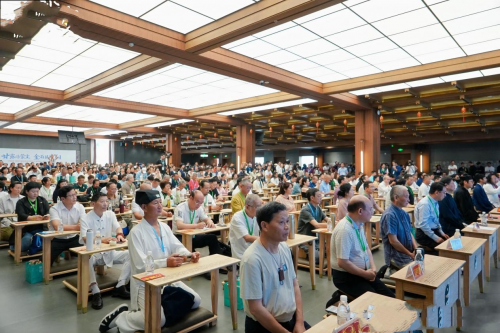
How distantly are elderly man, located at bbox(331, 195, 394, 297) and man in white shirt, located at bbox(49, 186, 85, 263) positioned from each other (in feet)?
11.9

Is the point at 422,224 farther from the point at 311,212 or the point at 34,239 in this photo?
the point at 34,239

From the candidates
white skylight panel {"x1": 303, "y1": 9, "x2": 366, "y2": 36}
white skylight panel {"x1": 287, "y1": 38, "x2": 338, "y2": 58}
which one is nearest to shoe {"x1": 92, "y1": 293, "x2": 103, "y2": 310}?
white skylight panel {"x1": 303, "y1": 9, "x2": 366, "y2": 36}

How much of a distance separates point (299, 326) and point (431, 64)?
7819mm

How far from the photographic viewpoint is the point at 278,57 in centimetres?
725

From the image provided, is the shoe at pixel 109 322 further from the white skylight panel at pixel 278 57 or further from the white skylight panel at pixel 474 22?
the white skylight panel at pixel 474 22

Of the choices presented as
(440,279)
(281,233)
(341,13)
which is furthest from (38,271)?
(341,13)

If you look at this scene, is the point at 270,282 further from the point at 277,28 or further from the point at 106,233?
the point at 277,28

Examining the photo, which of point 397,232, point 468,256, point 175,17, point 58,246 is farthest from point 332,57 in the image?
point 58,246

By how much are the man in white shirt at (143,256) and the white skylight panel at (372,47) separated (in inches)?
215

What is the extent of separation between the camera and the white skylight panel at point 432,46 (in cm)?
640

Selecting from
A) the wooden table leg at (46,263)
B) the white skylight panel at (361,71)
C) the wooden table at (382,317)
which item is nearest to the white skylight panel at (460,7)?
the white skylight panel at (361,71)

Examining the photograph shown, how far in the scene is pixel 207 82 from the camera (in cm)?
915

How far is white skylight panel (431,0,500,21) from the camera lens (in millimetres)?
4902

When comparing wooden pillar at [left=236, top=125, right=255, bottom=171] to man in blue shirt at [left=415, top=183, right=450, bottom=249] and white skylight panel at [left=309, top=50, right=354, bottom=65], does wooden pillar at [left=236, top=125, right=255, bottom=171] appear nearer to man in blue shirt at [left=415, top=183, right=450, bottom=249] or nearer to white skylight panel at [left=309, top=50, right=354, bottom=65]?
white skylight panel at [left=309, top=50, right=354, bottom=65]
